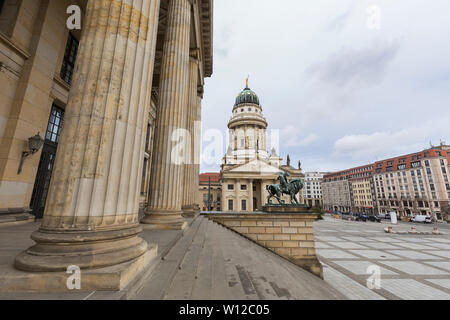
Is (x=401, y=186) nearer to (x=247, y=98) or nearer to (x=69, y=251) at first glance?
(x=247, y=98)

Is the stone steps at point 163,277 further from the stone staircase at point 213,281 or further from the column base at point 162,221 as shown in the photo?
the column base at point 162,221

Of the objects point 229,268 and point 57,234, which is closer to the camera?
point 57,234

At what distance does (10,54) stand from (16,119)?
2.40 metres

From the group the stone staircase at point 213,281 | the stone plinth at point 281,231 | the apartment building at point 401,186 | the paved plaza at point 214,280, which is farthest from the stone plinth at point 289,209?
the apartment building at point 401,186

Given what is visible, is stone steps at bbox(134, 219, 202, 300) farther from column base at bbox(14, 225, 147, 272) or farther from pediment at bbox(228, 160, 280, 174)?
pediment at bbox(228, 160, 280, 174)

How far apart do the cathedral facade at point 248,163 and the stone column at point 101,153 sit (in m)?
40.0

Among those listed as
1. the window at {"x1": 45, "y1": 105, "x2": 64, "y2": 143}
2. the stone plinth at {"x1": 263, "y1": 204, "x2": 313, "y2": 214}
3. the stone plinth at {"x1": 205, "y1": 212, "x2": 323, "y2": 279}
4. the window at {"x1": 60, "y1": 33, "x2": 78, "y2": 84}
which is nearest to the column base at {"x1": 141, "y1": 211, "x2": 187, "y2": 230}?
the stone plinth at {"x1": 205, "y1": 212, "x2": 323, "y2": 279}

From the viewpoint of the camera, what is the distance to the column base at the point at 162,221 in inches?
258

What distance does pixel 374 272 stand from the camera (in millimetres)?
11477
